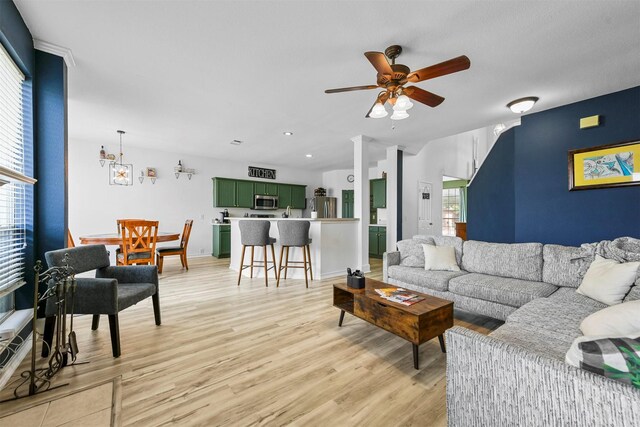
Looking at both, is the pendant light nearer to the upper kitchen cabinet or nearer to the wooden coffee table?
the upper kitchen cabinet

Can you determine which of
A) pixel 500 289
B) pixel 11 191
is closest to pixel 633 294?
pixel 500 289

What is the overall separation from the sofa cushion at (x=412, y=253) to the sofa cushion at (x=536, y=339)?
1.62m

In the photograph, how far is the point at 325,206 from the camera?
8.44 meters

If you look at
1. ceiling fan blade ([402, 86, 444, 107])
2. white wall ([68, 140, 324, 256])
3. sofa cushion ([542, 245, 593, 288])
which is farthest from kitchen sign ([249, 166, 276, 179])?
sofa cushion ([542, 245, 593, 288])

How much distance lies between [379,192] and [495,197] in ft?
9.68

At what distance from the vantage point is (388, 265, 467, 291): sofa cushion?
112 inches

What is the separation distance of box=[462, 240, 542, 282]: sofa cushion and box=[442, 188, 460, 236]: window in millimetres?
6964

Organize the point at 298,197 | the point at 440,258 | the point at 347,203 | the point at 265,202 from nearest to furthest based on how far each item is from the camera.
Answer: the point at 440,258 < the point at 265,202 < the point at 298,197 < the point at 347,203

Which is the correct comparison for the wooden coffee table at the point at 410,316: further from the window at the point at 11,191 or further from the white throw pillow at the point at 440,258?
the window at the point at 11,191

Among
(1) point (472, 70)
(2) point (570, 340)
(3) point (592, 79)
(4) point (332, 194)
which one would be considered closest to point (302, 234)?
(1) point (472, 70)

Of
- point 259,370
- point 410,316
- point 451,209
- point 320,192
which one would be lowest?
point 259,370

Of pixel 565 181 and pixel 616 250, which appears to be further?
pixel 565 181

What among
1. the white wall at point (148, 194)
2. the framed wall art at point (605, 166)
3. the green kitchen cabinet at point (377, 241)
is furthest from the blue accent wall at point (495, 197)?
the white wall at point (148, 194)

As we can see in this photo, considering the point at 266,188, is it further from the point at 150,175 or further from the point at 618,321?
the point at 618,321
